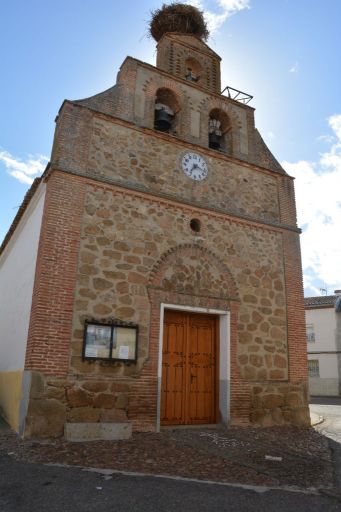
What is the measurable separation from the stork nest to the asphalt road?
11994 mm

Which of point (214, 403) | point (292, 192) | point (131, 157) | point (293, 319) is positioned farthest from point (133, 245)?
point (292, 192)

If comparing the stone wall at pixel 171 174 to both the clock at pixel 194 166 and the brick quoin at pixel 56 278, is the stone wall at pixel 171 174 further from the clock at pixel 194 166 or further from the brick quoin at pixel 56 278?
the brick quoin at pixel 56 278

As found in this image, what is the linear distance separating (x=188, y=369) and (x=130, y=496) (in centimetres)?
472

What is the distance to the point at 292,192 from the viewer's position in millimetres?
11555

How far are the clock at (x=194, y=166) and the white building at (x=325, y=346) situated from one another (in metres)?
20.6

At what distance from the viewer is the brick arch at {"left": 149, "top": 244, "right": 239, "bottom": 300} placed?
8.91m

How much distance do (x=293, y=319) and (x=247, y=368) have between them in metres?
1.94

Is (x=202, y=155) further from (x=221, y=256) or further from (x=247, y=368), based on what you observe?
(x=247, y=368)

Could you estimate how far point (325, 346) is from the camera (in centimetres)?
2734

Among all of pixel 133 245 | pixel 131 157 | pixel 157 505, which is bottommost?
pixel 157 505

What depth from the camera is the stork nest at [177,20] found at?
12.3 m

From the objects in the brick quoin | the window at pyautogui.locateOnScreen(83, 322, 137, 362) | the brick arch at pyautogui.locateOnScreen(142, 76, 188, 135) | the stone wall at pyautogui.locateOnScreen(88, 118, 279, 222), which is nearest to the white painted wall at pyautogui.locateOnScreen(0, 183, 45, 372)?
the brick quoin

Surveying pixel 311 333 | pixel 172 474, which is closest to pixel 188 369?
pixel 172 474

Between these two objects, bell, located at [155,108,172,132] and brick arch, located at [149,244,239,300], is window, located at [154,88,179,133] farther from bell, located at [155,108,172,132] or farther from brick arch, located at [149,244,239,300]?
brick arch, located at [149,244,239,300]
